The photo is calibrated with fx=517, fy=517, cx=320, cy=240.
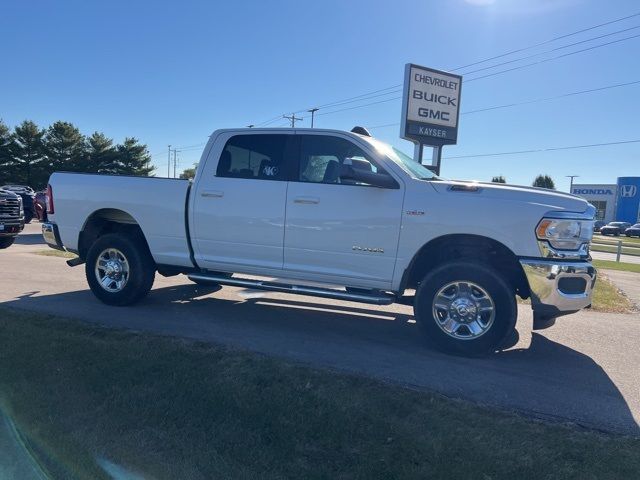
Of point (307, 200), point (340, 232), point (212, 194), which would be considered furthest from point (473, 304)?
point (212, 194)

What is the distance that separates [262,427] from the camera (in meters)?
3.30

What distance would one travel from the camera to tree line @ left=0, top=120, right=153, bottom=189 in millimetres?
50438

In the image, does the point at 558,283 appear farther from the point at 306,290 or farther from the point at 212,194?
the point at 212,194

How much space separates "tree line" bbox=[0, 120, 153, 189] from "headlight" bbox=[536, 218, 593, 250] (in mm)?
51178

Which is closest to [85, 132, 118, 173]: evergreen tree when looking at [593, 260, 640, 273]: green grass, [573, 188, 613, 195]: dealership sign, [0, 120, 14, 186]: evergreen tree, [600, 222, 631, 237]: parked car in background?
[0, 120, 14, 186]: evergreen tree

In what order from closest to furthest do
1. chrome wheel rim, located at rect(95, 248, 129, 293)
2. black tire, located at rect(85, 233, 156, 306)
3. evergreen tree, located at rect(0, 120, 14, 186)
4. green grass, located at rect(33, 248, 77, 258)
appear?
1. black tire, located at rect(85, 233, 156, 306)
2. chrome wheel rim, located at rect(95, 248, 129, 293)
3. green grass, located at rect(33, 248, 77, 258)
4. evergreen tree, located at rect(0, 120, 14, 186)

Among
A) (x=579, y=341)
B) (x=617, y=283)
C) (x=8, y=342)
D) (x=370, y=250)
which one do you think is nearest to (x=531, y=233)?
(x=370, y=250)

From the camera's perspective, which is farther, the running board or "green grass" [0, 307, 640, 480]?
the running board

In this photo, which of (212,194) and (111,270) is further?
(111,270)

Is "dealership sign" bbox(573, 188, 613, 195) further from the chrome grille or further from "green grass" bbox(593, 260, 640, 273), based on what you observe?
the chrome grille

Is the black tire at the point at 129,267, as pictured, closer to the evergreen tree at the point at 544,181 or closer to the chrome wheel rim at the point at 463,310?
the chrome wheel rim at the point at 463,310

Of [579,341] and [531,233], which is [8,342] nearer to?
[531,233]

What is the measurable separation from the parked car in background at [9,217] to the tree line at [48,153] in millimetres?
39251

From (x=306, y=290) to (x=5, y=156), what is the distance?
54.5m
